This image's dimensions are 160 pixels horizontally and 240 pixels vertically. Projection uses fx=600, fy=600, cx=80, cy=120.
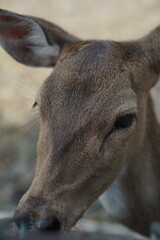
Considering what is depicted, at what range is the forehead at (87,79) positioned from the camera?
154 inches

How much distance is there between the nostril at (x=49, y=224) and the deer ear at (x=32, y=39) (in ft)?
5.96

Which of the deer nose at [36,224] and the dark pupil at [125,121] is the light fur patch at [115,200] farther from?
the deer nose at [36,224]

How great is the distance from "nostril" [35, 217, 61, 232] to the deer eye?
86cm

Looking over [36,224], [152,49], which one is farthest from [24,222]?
[152,49]

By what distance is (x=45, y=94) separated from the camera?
404 centimetres

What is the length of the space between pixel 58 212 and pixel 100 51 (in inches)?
52.8

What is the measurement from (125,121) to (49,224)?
3.47ft

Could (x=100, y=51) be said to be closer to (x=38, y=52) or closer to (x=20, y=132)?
(x=38, y=52)

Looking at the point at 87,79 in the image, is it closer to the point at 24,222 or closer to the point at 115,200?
the point at 24,222

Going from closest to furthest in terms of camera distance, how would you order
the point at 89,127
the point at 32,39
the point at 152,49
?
1. the point at 89,127
2. the point at 152,49
3. the point at 32,39

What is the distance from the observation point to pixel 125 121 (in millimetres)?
4051

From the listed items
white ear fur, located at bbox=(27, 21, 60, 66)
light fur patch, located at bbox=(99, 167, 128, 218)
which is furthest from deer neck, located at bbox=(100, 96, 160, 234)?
white ear fur, located at bbox=(27, 21, 60, 66)

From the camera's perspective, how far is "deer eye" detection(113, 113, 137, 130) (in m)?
3.98

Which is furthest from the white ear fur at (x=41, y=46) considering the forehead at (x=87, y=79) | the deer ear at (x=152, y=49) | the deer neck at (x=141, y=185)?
the deer neck at (x=141, y=185)
